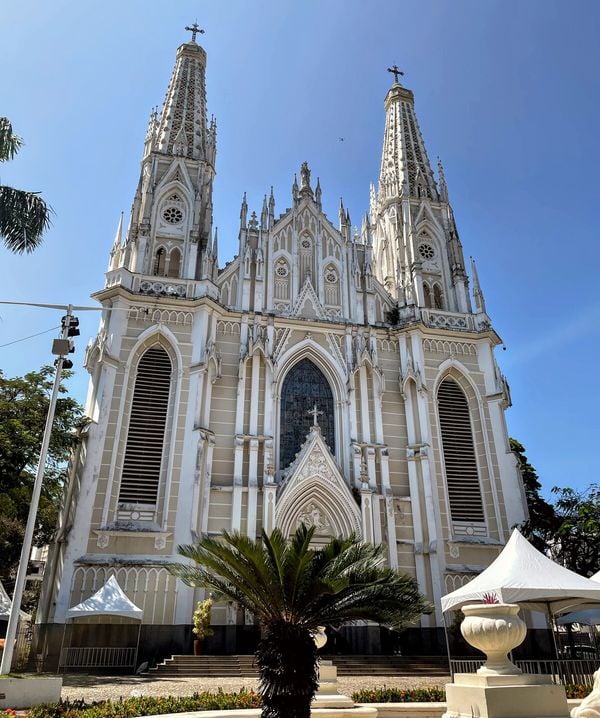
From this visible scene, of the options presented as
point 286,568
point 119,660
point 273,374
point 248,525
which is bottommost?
point 119,660

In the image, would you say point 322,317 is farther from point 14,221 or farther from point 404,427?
point 14,221

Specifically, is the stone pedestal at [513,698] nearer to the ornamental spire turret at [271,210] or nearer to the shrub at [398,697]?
the shrub at [398,697]

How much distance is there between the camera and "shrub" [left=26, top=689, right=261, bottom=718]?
29.1 feet

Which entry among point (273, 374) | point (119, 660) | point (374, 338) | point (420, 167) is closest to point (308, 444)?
point (273, 374)

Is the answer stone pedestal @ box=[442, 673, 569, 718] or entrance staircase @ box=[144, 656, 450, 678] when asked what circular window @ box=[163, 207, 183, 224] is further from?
stone pedestal @ box=[442, 673, 569, 718]

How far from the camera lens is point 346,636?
63.0ft

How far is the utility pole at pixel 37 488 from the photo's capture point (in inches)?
429

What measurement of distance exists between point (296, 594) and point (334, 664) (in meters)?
8.05

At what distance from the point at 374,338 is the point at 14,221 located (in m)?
14.5

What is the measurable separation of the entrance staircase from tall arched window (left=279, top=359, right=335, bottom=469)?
7193mm

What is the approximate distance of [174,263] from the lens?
25234 millimetres

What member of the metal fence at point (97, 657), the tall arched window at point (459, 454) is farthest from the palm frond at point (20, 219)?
the tall arched window at point (459, 454)

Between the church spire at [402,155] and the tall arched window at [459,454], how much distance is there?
11291mm

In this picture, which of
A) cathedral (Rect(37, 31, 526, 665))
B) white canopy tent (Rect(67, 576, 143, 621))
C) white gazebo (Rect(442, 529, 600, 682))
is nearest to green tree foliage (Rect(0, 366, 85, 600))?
cathedral (Rect(37, 31, 526, 665))
